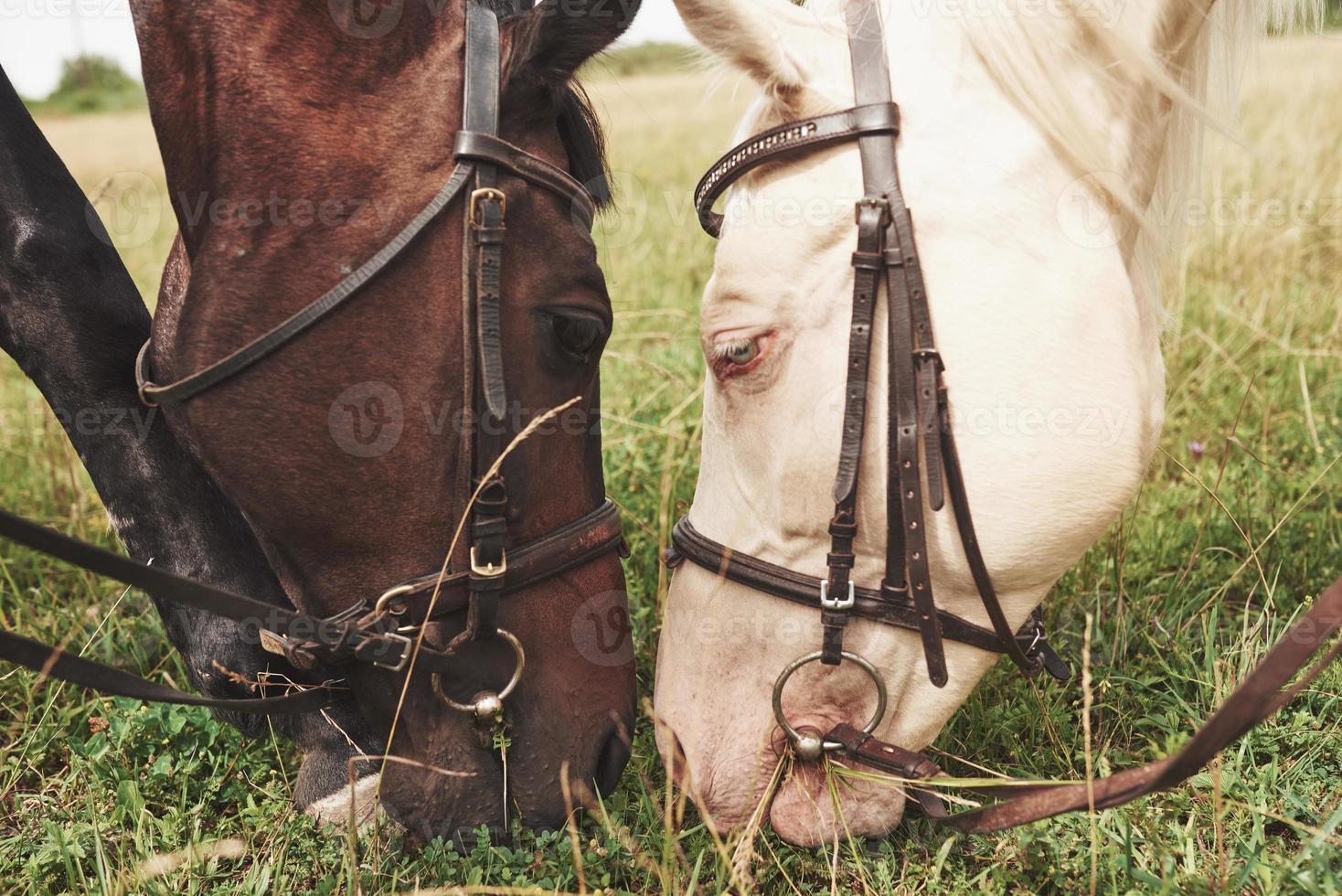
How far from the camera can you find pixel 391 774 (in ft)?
7.00

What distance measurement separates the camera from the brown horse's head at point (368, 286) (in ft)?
6.24

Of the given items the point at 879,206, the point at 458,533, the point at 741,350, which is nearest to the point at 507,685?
the point at 458,533

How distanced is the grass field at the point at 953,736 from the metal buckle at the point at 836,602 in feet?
1.68

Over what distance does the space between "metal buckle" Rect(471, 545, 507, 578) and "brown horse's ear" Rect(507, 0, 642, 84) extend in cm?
99

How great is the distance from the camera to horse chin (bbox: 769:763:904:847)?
215 cm

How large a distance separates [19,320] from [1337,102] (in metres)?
11.9

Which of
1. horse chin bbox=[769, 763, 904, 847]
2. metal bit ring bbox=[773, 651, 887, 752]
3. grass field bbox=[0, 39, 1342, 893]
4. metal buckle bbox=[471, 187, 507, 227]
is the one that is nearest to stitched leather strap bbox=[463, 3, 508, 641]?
metal buckle bbox=[471, 187, 507, 227]

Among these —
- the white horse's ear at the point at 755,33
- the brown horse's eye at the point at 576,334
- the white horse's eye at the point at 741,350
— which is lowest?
the white horse's eye at the point at 741,350

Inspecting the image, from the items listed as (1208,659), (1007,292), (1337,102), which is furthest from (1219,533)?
(1337,102)

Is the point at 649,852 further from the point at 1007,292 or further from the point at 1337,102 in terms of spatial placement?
the point at 1337,102

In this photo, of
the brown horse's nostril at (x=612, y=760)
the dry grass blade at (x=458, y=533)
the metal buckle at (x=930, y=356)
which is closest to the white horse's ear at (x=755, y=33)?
the metal buckle at (x=930, y=356)

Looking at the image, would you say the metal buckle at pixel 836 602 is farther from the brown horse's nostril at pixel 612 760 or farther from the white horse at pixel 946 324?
the brown horse's nostril at pixel 612 760

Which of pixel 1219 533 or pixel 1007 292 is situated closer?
pixel 1007 292

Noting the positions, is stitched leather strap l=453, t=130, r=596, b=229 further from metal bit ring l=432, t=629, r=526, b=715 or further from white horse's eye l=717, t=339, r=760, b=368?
metal bit ring l=432, t=629, r=526, b=715
